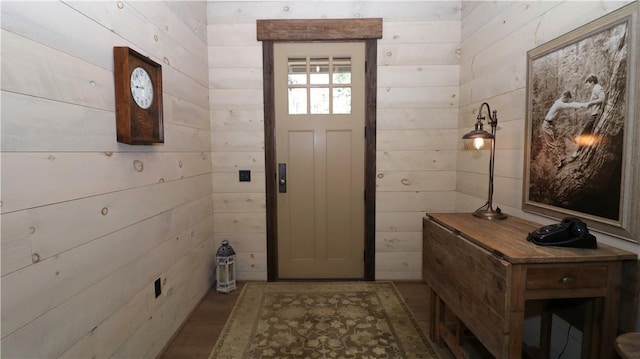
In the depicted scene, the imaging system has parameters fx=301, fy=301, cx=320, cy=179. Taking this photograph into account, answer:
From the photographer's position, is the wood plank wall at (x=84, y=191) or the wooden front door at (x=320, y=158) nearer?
the wood plank wall at (x=84, y=191)

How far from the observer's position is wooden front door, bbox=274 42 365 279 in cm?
273

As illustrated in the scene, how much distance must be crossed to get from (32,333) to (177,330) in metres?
1.19

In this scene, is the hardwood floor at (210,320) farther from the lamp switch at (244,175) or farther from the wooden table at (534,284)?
the lamp switch at (244,175)

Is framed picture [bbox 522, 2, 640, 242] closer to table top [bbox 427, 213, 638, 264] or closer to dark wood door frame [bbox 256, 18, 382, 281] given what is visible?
table top [bbox 427, 213, 638, 264]

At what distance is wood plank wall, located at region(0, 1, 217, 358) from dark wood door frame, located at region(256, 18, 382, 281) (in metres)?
0.79

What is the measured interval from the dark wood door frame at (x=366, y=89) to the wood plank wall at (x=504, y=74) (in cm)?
77

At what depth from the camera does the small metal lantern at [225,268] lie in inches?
105

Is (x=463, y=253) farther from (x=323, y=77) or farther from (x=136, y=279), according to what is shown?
(x=323, y=77)

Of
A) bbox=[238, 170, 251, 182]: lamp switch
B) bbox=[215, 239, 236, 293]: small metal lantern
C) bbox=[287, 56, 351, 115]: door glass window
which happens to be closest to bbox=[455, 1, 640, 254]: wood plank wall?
bbox=[287, 56, 351, 115]: door glass window

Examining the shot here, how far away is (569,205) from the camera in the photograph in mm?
1496

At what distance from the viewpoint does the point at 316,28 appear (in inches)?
104

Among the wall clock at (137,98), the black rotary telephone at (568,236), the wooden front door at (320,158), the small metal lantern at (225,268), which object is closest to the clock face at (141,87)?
the wall clock at (137,98)

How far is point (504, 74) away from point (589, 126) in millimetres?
805

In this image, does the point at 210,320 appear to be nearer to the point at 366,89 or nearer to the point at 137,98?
the point at 137,98
